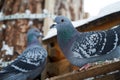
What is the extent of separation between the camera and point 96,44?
245cm

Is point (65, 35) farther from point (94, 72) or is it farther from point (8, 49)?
point (8, 49)

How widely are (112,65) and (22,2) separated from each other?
330 cm

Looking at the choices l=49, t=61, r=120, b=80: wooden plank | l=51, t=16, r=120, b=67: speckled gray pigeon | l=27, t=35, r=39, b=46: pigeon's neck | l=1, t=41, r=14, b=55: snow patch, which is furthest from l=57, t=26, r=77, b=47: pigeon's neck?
l=1, t=41, r=14, b=55: snow patch

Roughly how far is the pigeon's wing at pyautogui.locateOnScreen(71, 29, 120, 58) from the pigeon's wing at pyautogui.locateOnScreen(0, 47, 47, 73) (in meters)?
0.82

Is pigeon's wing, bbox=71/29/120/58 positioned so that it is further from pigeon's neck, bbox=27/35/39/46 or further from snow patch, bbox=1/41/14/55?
snow patch, bbox=1/41/14/55

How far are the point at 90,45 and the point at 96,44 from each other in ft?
0.12

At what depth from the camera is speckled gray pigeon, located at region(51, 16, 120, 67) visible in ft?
7.95

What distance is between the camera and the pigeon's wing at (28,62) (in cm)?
324

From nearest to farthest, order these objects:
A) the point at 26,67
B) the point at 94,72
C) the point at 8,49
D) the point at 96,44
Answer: the point at 94,72 → the point at 96,44 → the point at 26,67 → the point at 8,49

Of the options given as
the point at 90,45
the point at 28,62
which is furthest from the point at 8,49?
the point at 90,45

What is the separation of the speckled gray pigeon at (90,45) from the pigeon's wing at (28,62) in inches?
Result: 28.8

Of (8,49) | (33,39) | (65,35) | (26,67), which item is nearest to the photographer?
(65,35)

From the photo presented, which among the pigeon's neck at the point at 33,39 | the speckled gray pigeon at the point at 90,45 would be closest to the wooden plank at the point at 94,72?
the speckled gray pigeon at the point at 90,45

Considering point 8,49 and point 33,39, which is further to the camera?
point 8,49
